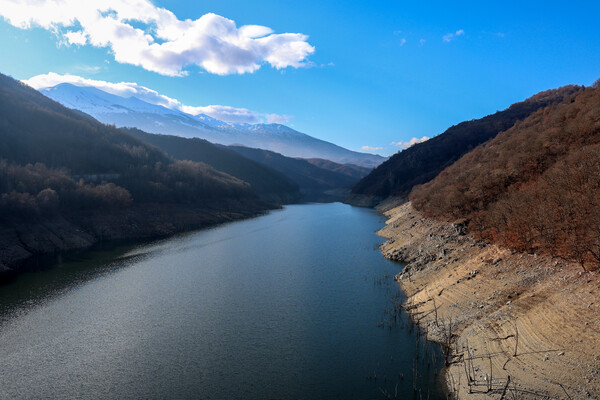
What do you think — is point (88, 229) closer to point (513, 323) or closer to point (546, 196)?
point (513, 323)

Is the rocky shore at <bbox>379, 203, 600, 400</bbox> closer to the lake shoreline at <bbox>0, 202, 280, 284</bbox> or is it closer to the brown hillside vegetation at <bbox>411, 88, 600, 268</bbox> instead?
the brown hillside vegetation at <bbox>411, 88, 600, 268</bbox>

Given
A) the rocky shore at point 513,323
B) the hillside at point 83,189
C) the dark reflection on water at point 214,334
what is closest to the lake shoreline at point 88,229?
the hillside at point 83,189

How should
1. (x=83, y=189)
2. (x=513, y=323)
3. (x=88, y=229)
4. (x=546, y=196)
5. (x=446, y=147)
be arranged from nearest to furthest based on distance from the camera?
(x=513, y=323) → (x=546, y=196) → (x=88, y=229) → (x=83, y=189) → (x=446, y=147)

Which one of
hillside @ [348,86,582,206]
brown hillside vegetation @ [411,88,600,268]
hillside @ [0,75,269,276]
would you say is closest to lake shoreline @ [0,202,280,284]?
hillside @ [0,75,269,276]

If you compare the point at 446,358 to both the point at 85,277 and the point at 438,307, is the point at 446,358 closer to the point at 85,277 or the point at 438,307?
the point at 438,307

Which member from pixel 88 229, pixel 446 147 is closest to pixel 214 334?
pixel 88 229

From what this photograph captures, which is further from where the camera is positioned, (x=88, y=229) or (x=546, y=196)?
(x=88, y=229)
